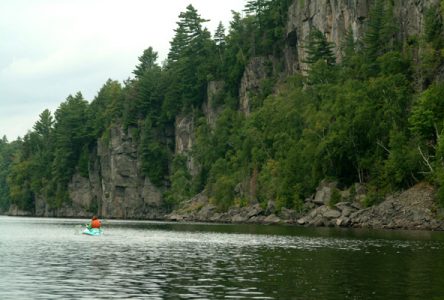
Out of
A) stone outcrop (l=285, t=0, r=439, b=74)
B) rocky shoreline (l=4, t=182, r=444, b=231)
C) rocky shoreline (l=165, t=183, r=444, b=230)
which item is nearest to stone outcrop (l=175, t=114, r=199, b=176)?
stone outcrop (l=285, t=0, r=439, b=74)

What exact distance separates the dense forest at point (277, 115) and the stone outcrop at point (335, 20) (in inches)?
79.0

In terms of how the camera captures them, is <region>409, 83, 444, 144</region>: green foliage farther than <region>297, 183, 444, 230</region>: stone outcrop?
Yes

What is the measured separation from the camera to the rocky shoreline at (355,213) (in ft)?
274

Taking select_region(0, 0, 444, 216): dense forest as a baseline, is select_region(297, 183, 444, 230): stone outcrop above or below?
below

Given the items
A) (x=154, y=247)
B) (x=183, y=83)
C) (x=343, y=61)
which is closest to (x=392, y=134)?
(x=343, y=61)

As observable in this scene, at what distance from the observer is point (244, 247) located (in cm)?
5406

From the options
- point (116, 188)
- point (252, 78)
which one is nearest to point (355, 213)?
point (252, 78)

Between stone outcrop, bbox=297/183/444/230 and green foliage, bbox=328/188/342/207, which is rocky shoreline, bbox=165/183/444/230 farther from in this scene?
green foliage, bbox=328/188/342/207

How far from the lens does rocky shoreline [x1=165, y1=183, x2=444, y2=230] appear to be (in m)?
83.4

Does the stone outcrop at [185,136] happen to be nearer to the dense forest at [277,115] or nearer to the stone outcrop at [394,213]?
the dense forest at [277,115]

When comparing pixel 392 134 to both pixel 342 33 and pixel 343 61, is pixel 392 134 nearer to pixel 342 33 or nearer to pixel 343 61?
pixel 343 61

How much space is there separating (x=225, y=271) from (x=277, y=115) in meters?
88.9

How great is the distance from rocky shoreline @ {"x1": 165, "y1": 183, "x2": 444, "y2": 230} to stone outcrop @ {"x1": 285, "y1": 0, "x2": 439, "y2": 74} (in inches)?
1140

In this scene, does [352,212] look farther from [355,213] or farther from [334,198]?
[334,198]
